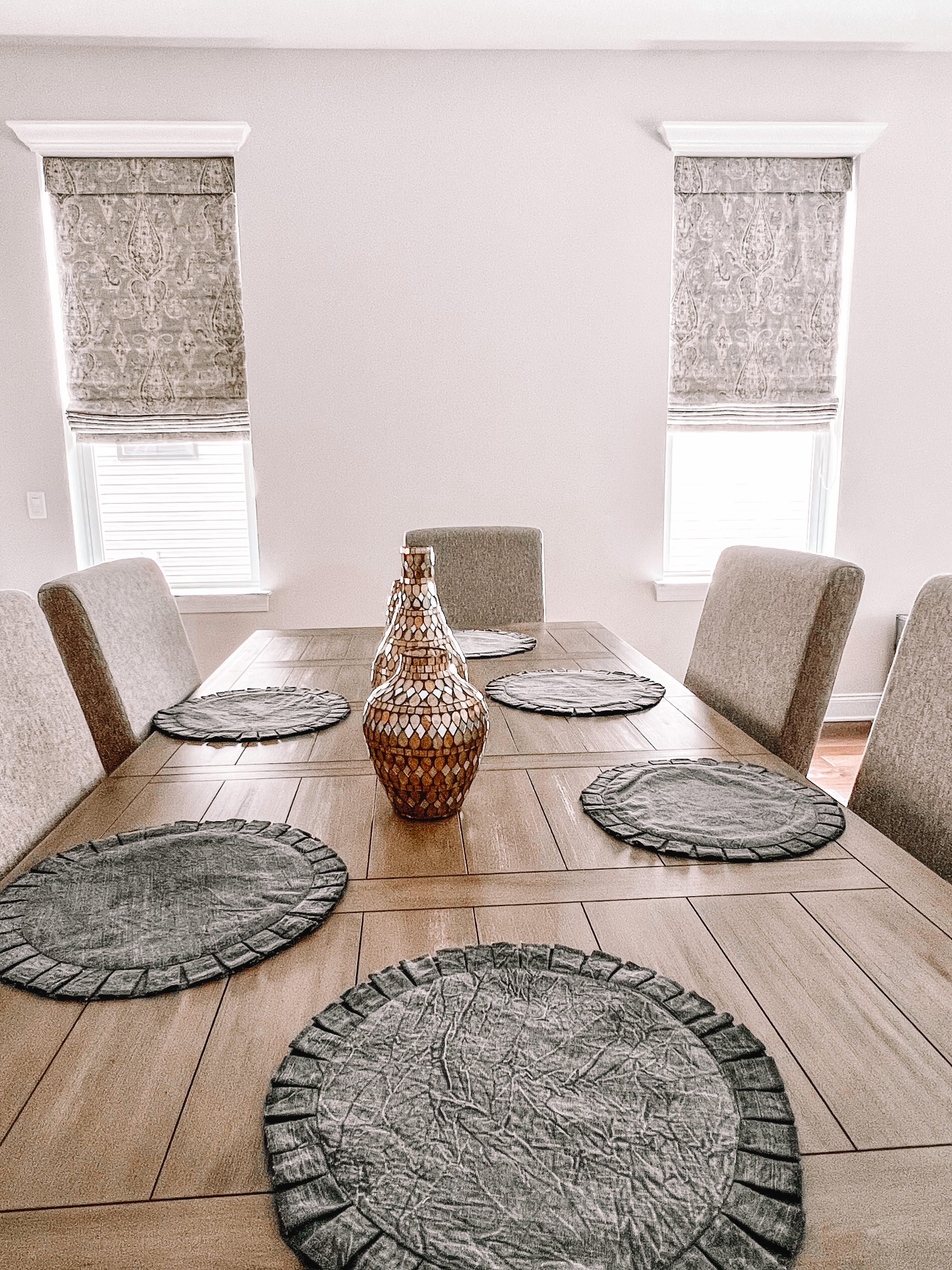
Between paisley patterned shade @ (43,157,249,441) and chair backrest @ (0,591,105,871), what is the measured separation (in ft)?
7.48

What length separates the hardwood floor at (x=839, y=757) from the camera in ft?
9.83

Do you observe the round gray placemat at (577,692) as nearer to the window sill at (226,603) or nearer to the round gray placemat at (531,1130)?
the round gray placemat at (531,1130)

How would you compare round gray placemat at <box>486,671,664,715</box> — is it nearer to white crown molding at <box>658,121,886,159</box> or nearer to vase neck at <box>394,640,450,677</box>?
vase neck at <box>394,640,450,677</box>

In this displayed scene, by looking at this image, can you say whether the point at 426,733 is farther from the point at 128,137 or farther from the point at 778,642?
the point at 128,137

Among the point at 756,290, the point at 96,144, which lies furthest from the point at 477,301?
the point at 96,144

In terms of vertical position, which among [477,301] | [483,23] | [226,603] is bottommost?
[226,603]

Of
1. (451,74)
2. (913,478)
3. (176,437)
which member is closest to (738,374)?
(913,478)

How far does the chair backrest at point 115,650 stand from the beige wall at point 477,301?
5.37 ft

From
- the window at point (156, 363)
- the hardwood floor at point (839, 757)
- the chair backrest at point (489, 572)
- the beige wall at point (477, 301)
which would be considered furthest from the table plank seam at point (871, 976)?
the window at point (156, 363)

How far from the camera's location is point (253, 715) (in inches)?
58.5

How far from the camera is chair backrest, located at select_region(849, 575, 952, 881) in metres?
1.11

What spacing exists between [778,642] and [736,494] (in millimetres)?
2241

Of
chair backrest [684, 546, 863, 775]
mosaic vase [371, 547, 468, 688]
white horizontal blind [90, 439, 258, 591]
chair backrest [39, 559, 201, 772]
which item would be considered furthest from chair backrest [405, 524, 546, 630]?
mosaic vase [371, 547, 468, 688]

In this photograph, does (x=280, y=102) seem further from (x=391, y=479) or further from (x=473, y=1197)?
(x=473, y=1197)
